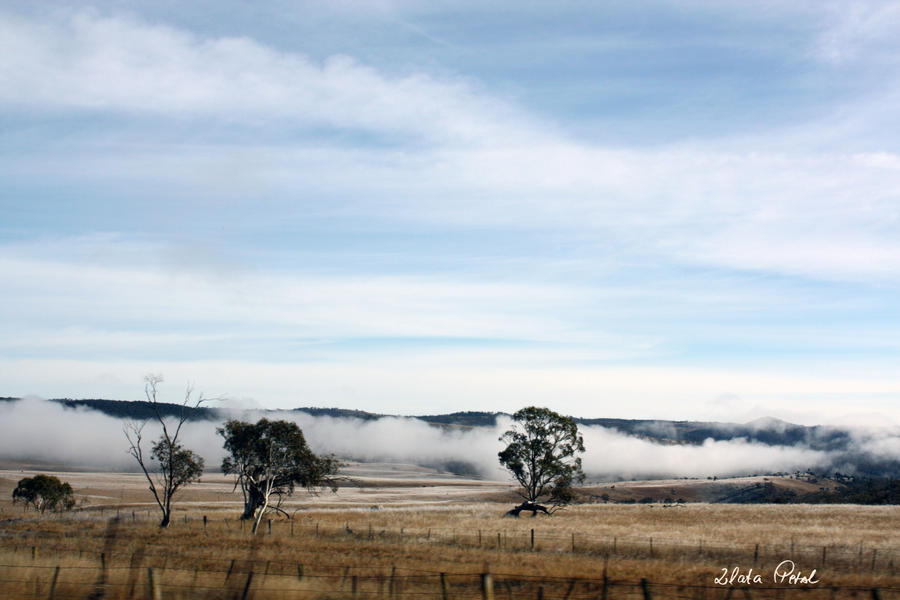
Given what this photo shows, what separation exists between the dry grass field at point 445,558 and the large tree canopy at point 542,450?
15.7m

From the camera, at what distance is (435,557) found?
3359cm

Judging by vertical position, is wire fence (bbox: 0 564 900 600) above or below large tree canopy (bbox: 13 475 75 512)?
above

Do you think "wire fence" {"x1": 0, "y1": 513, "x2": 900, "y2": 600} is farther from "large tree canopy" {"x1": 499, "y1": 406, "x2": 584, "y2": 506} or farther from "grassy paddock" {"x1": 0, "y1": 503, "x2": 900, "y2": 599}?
"large tree canopy" {"x1": 499, "y1": 406, "x2": 584, "y2": 506}

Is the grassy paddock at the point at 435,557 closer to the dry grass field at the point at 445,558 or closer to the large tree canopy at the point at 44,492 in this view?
the dry grass field at the point at 445,558

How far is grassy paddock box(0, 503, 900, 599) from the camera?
71.3 ft

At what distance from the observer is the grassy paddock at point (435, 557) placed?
71.3 feet

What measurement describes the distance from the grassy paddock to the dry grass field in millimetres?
94

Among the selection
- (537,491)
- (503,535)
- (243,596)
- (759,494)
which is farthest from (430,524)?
(759,494)

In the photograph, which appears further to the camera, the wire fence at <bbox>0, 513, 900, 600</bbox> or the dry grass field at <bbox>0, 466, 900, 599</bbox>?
the dry grass field at <bbox>0, 466, 900, 599</bbox>

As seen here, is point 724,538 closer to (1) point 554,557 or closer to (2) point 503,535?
(2) point 503,535

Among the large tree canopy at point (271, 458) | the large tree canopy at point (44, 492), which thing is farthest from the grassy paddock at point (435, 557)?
the large tree canopy at point (44, 492)

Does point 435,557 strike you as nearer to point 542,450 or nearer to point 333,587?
point 333,587
